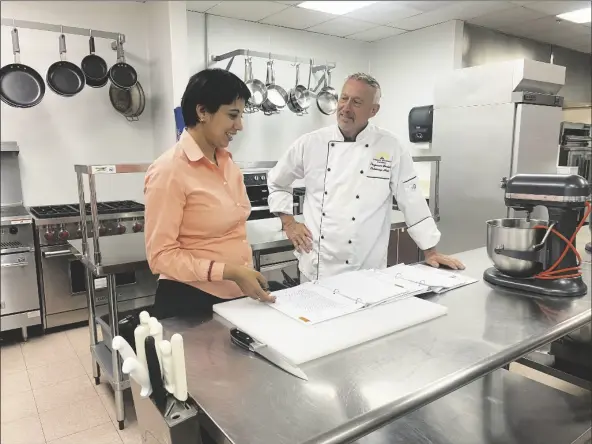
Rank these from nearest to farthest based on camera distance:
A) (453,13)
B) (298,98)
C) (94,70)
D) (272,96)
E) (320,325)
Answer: (320,325)
(94,70)
(453,13)
(272,96)
(298,98)

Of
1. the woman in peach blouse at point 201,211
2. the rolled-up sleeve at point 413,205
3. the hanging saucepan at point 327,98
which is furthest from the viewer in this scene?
the hanging saucepan at point 327,98

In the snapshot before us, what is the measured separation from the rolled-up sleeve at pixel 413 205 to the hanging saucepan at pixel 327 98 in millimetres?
2854

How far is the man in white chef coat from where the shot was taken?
188cm

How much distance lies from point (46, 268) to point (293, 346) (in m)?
2.84

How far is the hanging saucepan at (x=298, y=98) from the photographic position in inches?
176

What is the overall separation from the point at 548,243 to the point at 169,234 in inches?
44.1

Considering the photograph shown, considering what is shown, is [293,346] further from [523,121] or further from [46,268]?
[523,121]

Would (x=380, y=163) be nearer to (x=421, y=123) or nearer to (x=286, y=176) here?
(x=286, y=176)

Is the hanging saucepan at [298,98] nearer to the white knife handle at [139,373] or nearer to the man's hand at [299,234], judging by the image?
the man's hand at [299,234]

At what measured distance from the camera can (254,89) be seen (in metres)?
4.14

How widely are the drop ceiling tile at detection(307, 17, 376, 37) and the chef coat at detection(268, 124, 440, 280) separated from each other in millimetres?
2703

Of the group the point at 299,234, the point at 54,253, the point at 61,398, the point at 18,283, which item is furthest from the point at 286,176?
the point at 18,283

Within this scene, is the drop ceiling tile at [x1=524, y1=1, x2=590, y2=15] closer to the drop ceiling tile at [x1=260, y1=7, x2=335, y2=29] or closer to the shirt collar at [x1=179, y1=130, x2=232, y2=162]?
the drop ceiling tile at [x1=260, y1=7, x2=335, y2=29]

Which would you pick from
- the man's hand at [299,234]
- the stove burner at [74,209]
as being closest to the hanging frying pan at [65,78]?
the stove burner at [74,209]
